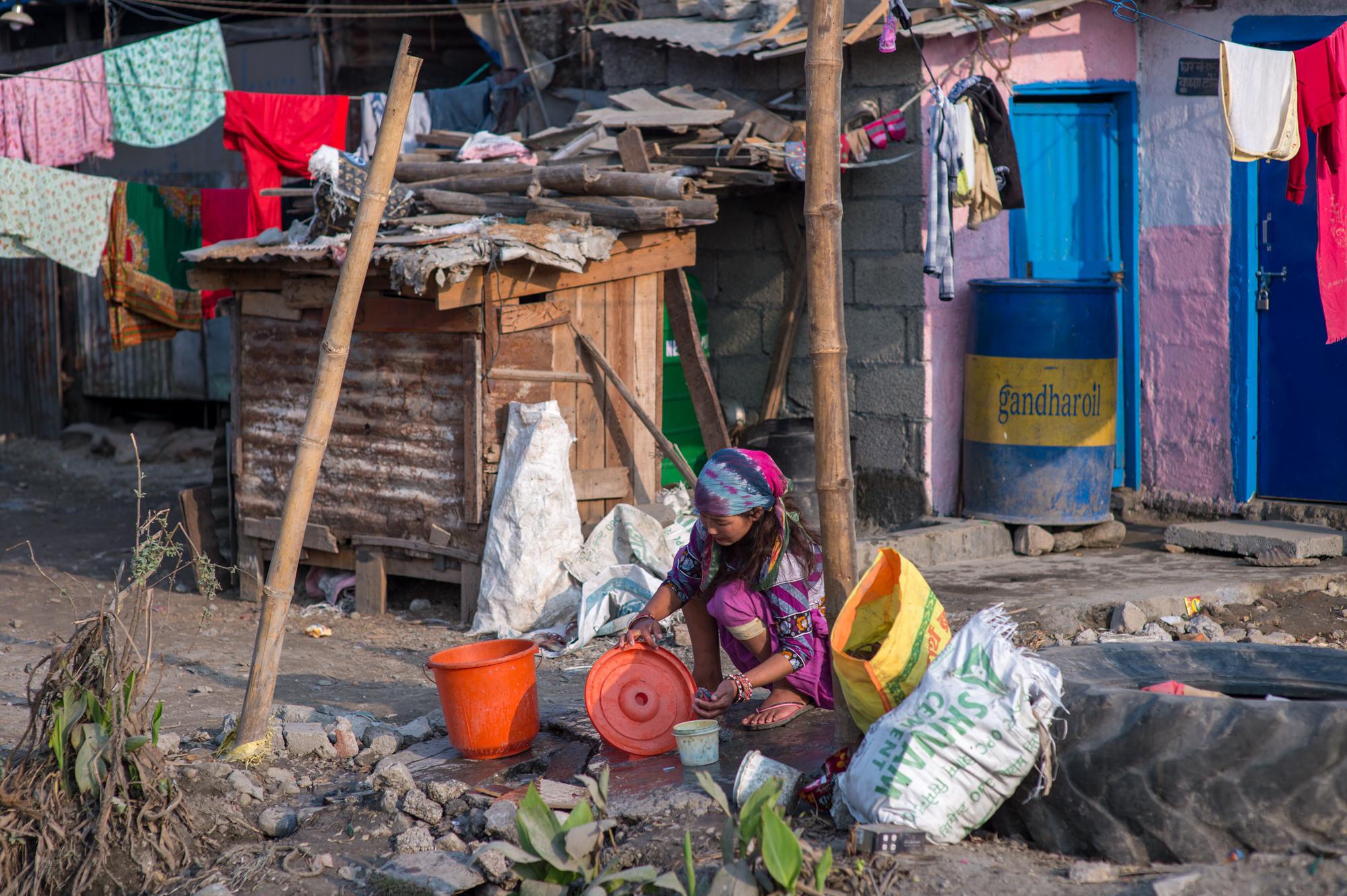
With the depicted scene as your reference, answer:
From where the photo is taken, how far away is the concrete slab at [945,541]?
6.73 meters

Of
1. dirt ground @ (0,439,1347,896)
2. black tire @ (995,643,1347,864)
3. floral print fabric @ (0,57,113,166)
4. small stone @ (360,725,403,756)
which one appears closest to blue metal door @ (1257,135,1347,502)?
dirt ground @ (0,439,1347,896)

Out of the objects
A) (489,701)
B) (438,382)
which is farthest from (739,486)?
(438,382)

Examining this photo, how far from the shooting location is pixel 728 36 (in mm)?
7750

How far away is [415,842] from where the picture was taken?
352 cm

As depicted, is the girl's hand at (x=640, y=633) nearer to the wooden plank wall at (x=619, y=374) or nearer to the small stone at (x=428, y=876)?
the small stone at (x=428, y=876)

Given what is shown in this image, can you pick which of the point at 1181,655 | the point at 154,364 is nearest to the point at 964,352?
the point at 1181,655

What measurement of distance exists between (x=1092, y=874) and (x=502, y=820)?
5.08 feet

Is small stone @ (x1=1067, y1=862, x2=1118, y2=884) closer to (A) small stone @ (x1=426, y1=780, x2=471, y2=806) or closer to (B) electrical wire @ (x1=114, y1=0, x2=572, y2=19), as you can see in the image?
(A) small stone @ (x1=426, y1=780, x2=471, y2=806)

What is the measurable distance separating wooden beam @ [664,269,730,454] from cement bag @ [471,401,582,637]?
1099mm

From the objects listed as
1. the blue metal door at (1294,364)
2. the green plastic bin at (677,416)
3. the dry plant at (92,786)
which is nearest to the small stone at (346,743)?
the dry plant at (92,786)

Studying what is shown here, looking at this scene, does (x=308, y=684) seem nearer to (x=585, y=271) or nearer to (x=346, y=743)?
(x=346, y=743)

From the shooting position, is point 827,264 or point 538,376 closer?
point 827,264

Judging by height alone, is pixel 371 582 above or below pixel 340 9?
below

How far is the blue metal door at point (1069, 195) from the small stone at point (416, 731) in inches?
177
